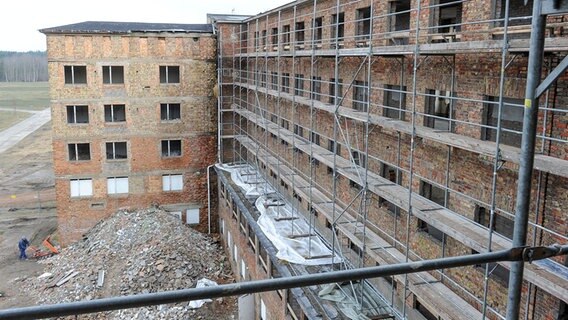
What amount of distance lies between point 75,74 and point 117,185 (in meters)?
5.30

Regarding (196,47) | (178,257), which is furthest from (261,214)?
Result: (196,47)

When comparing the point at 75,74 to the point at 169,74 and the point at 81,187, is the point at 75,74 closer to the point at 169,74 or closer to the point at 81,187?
the point at 169,74

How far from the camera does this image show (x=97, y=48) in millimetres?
23984

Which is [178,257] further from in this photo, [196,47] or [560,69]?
[560,69]

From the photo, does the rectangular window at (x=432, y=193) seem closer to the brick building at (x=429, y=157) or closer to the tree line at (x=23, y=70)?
the brick building at (x=429, y=157)

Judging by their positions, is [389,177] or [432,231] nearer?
[432,231]

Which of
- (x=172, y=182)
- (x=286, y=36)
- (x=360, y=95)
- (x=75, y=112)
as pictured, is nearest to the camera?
(x=360, y=95)

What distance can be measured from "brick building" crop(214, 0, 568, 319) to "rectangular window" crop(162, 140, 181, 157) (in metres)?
8.00

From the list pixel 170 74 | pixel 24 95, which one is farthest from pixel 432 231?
pixel 24 95

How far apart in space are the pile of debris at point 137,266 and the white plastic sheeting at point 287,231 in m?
3.53

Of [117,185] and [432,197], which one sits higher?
[432,197]

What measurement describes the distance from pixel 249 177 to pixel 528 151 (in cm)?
2002

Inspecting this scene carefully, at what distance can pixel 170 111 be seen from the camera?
25312 mm

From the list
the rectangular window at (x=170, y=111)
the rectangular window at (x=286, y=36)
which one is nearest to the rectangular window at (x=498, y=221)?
the rectangular window at (x=286, y=36)
